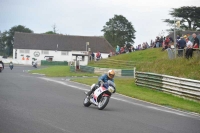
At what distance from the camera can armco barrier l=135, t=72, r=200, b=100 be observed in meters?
21.3

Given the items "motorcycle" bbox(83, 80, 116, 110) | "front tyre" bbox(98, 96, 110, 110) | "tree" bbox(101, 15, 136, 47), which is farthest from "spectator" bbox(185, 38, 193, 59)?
"tree" bbox(101, 15, 136, 47)

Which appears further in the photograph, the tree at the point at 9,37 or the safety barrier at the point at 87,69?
the tree at the point at 9,37

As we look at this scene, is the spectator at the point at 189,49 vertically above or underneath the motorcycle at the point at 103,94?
above

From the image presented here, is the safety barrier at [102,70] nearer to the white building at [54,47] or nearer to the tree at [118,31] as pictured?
the white building at [54,47]

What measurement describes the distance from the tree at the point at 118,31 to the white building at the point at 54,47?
1152 centimetres

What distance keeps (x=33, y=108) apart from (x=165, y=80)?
13.0m

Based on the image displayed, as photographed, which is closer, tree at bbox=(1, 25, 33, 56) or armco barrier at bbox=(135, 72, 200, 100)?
armco barrier at bbox=(135, 72, 200, 100)

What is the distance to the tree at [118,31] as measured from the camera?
12300 cm

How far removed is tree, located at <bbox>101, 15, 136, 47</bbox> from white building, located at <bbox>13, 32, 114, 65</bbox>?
37.8 ft

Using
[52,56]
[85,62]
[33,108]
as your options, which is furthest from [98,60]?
[52,56]

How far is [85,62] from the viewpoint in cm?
5275

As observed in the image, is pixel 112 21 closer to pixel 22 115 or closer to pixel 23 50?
pixel 23 50

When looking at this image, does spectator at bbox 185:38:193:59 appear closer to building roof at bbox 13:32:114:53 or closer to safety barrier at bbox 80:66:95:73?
safety barrier at bbox 80:66:95:73

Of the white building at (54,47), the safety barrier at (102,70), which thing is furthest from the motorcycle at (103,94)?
the white building at (54,47)
